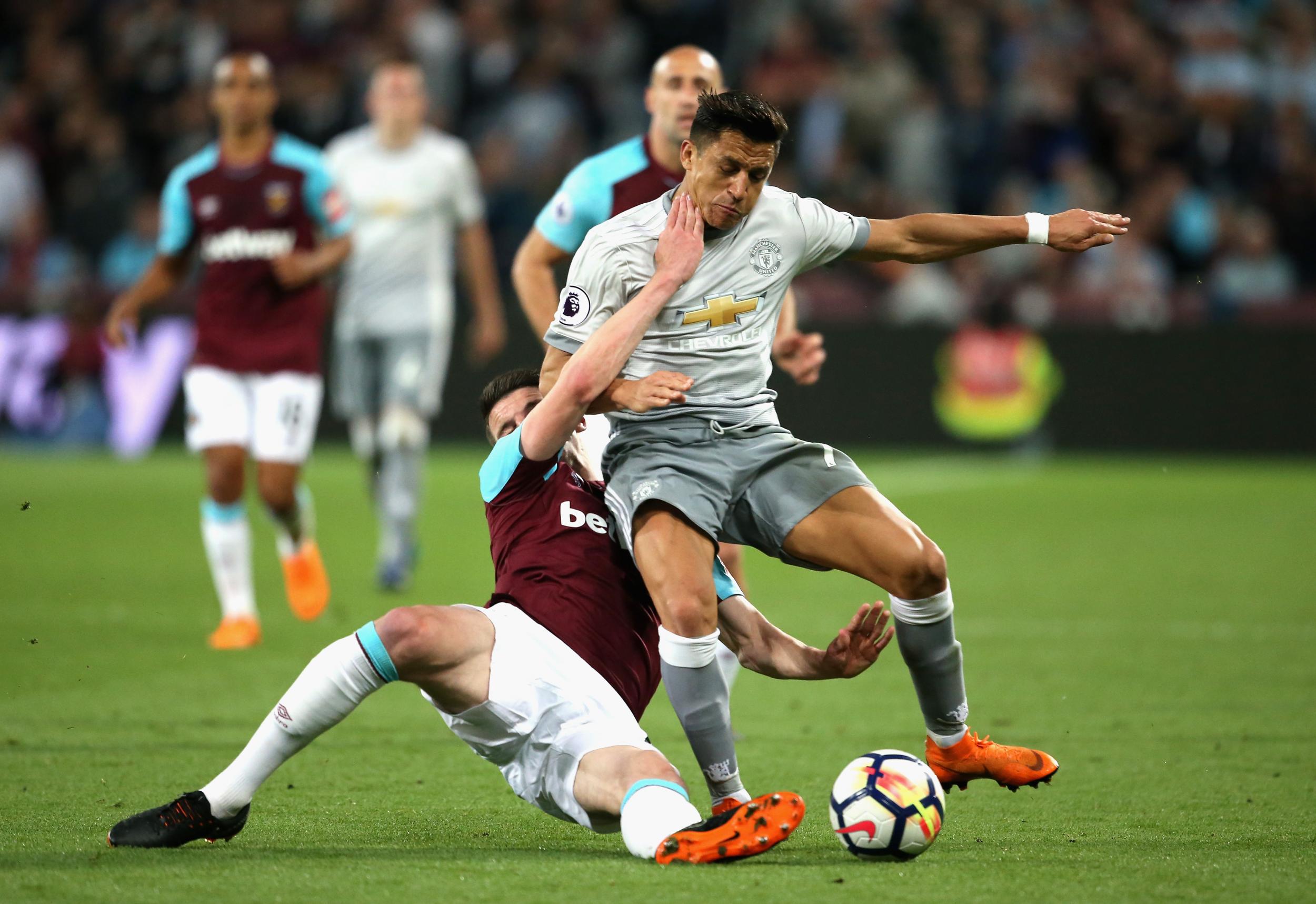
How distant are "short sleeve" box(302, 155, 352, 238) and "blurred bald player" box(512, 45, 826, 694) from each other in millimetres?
1887

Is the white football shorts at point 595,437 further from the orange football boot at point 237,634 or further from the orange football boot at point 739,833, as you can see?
the orange football boot at point 237,634

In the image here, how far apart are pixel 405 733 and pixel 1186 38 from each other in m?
13.7

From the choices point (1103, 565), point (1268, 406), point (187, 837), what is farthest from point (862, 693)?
point (1268, 406)

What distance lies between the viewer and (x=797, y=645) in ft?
14.5

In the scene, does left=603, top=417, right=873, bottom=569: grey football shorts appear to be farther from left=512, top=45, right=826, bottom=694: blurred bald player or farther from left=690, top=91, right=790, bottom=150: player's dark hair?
left=512, top=45, right=826, bottom=694: blurred bald player

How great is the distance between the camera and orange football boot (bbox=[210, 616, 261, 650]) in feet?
24.1

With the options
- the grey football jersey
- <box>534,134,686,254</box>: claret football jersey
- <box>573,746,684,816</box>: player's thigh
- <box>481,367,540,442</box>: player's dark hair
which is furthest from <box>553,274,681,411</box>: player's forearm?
<box>534,134,686,254</box>: claret football jersey

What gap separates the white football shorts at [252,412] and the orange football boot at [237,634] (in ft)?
2.35

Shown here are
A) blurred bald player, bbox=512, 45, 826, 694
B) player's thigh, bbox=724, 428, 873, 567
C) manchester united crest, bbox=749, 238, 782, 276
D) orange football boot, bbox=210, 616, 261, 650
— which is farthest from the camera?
orange football boot, bbox=210, 616, 261, 650

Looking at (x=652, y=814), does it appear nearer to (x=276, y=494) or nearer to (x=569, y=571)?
(x=569, y=571)

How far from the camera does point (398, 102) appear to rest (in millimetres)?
9648

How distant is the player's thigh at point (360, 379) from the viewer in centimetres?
970

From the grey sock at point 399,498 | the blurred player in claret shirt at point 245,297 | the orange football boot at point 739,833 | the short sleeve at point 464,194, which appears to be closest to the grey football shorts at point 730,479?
the orange football boot at point 739,833

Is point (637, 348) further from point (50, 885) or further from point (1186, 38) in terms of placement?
point (1186, 38)
